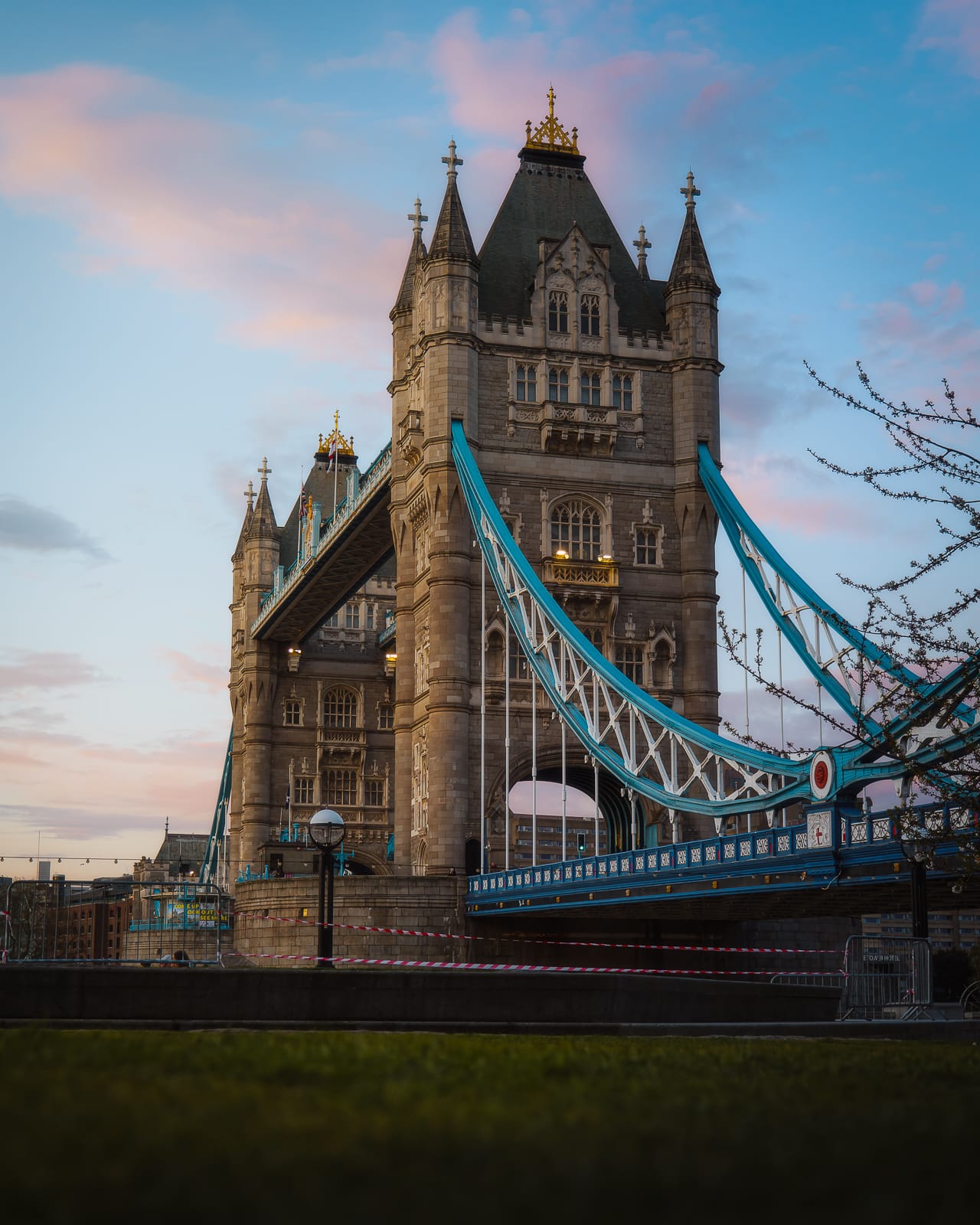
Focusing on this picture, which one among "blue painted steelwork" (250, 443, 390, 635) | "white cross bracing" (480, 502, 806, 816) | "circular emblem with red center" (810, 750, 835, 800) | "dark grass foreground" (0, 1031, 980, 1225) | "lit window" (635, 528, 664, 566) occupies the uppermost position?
"blue painted steelwork" (250, 443, 390, 635)

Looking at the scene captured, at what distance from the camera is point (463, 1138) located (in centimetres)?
494

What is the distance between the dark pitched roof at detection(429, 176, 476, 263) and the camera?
4712 cm

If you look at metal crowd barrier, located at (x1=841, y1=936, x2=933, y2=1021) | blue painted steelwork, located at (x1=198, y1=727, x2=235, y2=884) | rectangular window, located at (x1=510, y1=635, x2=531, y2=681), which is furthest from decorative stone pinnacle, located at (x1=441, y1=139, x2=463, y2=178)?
blue painted steelwork, located at (x1=198, y1=727, x2=235, y2=884)

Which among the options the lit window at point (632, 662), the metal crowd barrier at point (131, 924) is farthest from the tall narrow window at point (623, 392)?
the metal crowd barrier at point (131, 924)

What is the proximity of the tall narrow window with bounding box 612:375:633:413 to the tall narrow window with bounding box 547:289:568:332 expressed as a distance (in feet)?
7.33

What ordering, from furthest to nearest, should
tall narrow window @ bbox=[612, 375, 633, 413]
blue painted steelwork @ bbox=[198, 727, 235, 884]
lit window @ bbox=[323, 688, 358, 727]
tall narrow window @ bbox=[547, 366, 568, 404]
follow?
blue painted steelwork @ bbox=[198, 727, 235, 884] → lit window @ bbox=[323, 688, 358, 727] → tall narrow window @ bbox=[612, 375, 633, 413] → tall narrow window @ bbox=[547, 366, 568, 404]

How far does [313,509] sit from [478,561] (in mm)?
21454

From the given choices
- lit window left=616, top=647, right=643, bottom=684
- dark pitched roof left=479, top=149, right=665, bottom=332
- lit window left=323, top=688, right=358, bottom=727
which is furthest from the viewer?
lit window left=323, top=688, right=358, bottom=727

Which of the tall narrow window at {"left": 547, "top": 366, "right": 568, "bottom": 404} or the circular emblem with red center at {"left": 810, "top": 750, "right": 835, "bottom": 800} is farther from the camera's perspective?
the tall narrow window at {"left": 547, "top": 366, "right": 568, "bottom": 404}

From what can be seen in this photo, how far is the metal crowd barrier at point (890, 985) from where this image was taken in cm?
1919

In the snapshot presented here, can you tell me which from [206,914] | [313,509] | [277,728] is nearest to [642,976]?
[206,914]

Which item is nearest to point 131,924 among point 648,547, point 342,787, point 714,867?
point 714,867

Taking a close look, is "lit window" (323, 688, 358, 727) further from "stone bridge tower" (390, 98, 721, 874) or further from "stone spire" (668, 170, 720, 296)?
"stone spire" (668, 170, 720, 296)

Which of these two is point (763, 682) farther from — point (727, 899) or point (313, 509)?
point (313, 509)
